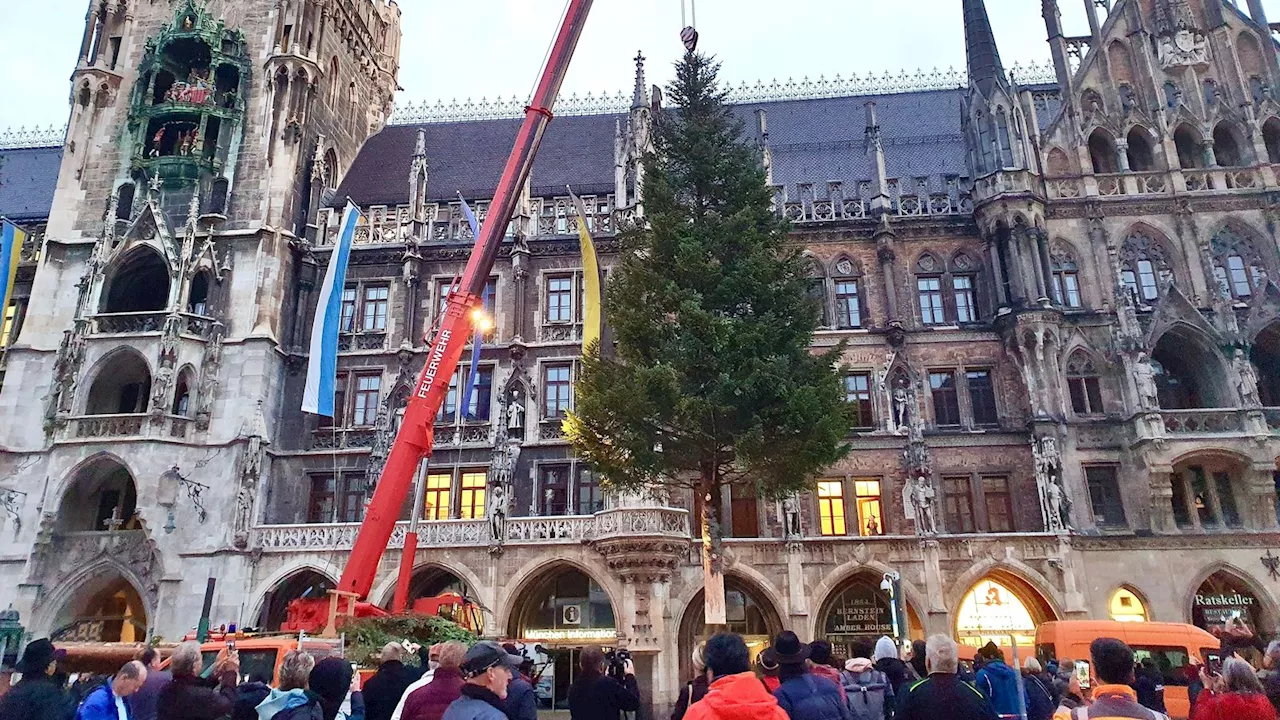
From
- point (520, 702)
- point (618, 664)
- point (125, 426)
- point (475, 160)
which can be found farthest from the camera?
point (475, 160)

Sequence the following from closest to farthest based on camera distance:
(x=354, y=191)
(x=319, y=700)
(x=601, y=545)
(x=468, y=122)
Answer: (x=319, y=700) → (x=601, y=545) → (x=354, y=191) → (x=468, y=122)

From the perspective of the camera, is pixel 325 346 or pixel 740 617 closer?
pixel 325 346

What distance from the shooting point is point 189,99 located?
31.8 meters

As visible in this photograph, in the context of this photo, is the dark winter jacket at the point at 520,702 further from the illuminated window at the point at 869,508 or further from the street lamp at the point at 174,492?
the street lamp at the point at 174,492

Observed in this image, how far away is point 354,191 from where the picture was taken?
3519 centimetres

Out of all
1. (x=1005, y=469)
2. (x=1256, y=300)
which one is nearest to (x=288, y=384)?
(x=1005, y=469)

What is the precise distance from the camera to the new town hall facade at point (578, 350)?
25531mm

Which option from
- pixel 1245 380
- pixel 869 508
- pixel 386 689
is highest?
pixel 1245 380

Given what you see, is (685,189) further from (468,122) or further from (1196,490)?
(468,122)

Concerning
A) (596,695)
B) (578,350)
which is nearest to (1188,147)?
(578,350)

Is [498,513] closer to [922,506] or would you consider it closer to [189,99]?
[922,506]

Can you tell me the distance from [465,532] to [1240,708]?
23.3 m

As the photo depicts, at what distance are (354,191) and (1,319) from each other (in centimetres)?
→ 1325

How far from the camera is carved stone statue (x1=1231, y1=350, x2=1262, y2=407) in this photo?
83.3 ft
